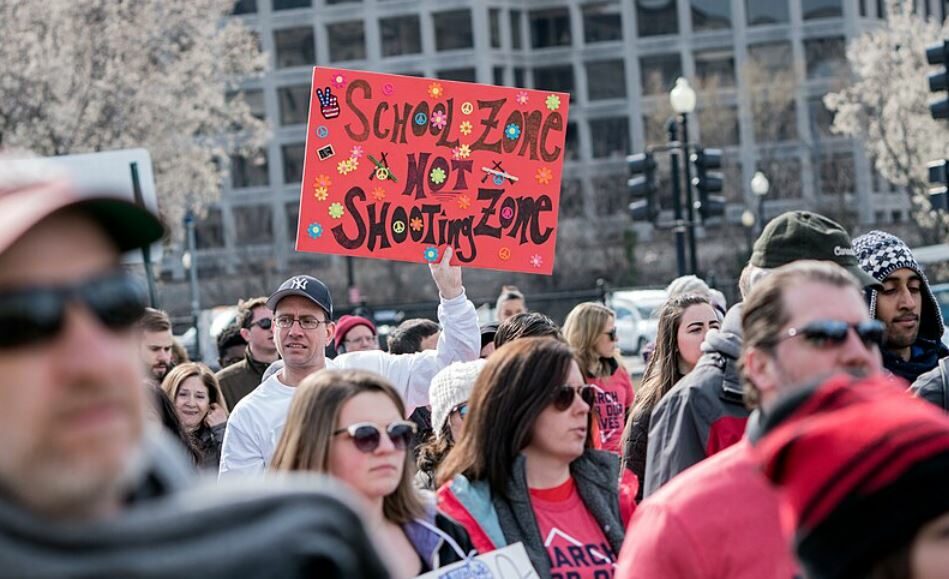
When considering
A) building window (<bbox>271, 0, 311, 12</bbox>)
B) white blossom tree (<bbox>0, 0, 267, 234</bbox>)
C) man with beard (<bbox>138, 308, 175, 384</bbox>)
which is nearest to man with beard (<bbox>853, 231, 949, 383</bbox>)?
man with beard (<bbox>138, 308, 175, 384</bbox>)

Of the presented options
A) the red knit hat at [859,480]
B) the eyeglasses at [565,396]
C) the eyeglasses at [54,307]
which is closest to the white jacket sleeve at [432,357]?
the eyeglasses at [565,396]

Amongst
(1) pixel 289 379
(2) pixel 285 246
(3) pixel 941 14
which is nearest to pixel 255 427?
(1) pixel 289 379

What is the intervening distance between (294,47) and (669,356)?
252 ft

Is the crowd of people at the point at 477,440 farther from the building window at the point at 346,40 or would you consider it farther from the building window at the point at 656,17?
the building window at the point at 346,40

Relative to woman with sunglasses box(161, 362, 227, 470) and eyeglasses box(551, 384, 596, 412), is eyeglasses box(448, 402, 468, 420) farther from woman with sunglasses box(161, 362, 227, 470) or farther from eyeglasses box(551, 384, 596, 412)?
woman with sunglasses box(161, 362, 227, 470)

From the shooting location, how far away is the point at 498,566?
475cm

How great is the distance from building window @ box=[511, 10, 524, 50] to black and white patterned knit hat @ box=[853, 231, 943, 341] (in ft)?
252

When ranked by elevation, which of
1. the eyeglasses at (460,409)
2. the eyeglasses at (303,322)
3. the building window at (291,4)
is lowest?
the eyeglasses at (460,409)

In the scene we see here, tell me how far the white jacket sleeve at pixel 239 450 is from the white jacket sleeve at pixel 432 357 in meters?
0.63

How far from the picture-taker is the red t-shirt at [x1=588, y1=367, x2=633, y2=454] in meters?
8.84

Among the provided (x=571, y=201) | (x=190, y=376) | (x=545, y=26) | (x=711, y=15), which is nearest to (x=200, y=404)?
(x=190, y=376)

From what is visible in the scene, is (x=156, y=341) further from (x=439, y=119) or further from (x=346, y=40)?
(x=346, y=40)

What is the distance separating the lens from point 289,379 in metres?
6.95

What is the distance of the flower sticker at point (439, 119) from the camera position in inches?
326
